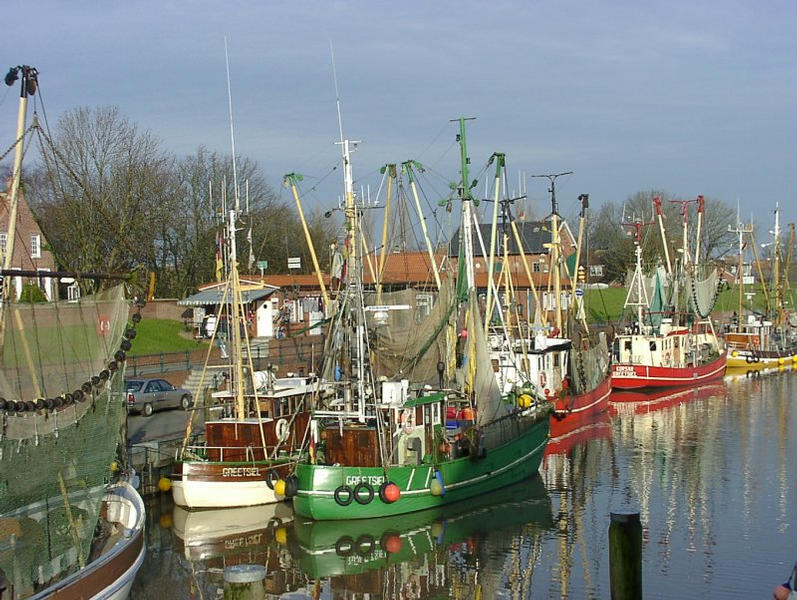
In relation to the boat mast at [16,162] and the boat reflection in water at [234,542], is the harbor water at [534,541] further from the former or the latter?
the boat mast at [16,162]

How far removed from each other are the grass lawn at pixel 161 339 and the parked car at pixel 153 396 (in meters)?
15.3

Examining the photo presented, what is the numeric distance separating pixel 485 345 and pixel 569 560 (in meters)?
9.69

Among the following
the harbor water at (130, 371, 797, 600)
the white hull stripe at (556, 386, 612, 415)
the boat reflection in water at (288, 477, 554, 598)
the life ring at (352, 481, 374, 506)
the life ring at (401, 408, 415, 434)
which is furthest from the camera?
the white hull stripe at (556, 386, 612, 415)

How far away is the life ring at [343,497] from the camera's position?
2722 centimetres

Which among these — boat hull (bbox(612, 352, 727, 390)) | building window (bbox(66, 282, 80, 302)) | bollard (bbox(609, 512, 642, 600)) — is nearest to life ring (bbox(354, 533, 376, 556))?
building window (bbox(66, 282, 80, 302))

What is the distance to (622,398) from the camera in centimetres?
5853

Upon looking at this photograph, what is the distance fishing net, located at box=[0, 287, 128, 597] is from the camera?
1653 cm

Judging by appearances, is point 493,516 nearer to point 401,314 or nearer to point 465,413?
point 465,413

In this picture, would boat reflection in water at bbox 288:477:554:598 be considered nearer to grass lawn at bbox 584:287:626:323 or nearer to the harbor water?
the harbor water

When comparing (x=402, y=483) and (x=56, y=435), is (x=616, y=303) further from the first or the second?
(x=56, y=435)

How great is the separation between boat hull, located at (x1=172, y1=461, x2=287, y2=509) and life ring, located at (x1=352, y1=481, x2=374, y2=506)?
9.53 feet

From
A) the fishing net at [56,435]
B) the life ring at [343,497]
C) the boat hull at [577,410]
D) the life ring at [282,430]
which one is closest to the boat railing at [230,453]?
the life ring at [282,430]

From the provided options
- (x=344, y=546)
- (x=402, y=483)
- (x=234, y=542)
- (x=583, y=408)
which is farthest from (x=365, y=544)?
(x=583, y=408)

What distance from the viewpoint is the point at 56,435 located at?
1736 cm
